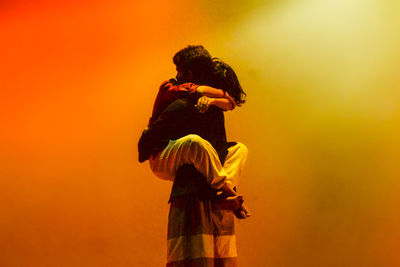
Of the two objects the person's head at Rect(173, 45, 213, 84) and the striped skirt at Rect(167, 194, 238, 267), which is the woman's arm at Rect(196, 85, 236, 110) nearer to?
the person's head at Rect(173, 45, 213, 84)

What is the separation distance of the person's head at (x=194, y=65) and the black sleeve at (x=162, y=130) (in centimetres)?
13

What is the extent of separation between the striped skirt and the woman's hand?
291 mm

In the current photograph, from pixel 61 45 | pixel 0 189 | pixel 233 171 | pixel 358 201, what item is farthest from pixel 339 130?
pixel 0 189

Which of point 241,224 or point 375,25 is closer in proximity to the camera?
point 241,224

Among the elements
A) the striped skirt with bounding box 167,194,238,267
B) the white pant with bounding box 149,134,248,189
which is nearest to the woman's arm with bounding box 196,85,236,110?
the white pant with bounding box 149,134,248,189

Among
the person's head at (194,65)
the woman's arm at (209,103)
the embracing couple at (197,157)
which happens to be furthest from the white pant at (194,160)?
the person's head at (194,65)

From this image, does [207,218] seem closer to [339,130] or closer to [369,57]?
[339,130]

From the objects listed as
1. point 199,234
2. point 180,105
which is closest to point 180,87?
point 180,105

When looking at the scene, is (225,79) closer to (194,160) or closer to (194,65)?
(194,65)

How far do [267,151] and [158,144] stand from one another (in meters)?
1.18

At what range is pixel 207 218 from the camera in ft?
6.05

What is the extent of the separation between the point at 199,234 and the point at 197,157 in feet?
0.82

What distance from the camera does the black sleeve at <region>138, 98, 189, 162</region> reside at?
1.91 metres

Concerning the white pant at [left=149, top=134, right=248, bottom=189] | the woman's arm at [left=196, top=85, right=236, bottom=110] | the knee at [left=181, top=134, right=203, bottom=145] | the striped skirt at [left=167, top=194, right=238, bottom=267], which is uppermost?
the woman's arm at [left=196, top=85, right=236, bottom=110]
